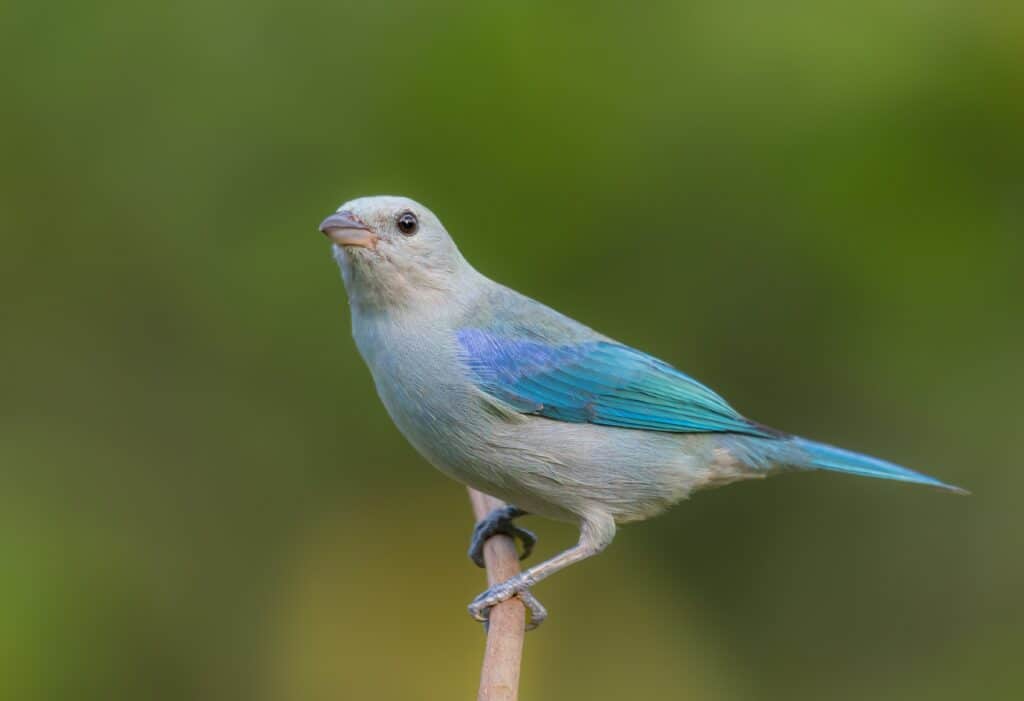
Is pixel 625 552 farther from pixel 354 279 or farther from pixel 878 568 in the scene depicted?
pixel 354 279

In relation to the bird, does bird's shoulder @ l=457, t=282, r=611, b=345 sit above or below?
above

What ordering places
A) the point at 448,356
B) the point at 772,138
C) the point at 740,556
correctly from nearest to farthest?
the point at 448,356
the point at 772,138
the point at 740,556

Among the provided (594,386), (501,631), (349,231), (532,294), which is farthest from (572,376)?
(532,294)

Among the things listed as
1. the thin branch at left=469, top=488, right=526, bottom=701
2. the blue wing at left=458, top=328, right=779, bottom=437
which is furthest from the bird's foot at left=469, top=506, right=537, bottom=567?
the blue wing at left=458, top=328, right=779, bottom=437

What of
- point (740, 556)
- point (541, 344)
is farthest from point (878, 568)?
point (541, 344)

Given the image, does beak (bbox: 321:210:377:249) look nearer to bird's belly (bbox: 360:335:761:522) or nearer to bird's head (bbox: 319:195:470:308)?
bird's head (bbox: 319:195:470:308)

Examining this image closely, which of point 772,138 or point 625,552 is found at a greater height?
point 772,138
